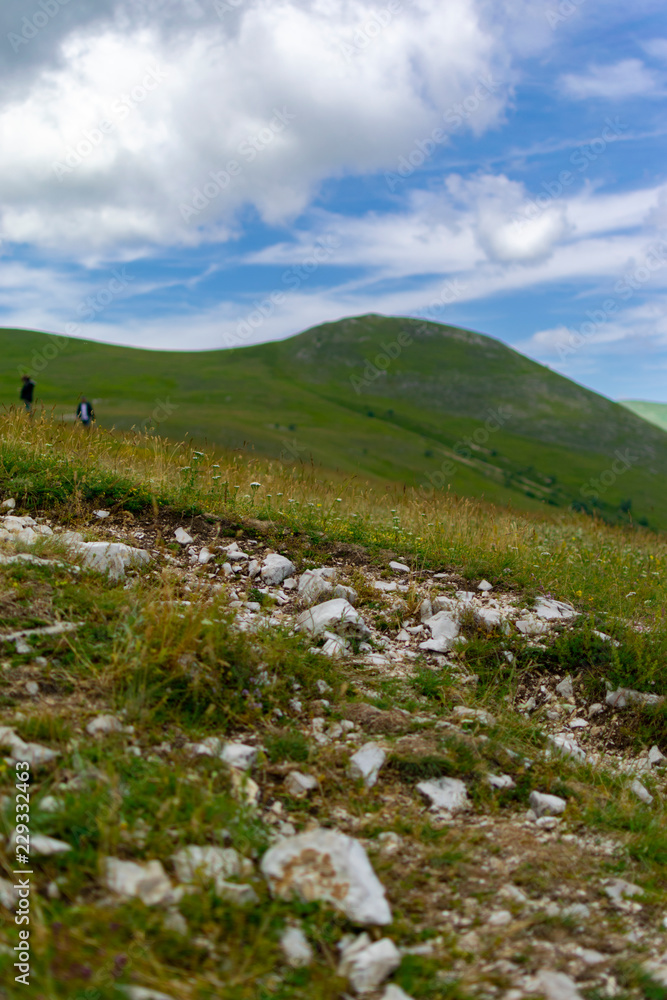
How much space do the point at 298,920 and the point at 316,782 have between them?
1.18 m

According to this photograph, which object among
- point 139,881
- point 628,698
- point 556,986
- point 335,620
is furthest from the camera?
point 335,620

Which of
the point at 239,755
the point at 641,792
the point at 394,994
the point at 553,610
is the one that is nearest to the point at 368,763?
the point at 239,755

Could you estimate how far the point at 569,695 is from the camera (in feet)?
20.3

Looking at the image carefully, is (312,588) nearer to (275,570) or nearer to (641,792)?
(275,570)

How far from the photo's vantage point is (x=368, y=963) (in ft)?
9.78

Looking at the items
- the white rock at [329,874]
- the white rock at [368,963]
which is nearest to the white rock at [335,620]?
the white rock at [329,874]

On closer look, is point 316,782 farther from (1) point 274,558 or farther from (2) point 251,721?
(1) point 274,558

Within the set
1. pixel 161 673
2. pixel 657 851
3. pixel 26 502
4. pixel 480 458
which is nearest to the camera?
pixel 657 851

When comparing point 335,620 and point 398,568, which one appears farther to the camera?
point 398,568

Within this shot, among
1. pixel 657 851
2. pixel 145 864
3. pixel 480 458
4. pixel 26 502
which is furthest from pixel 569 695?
pixel 480 458

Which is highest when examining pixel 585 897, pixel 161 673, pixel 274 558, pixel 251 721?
pixel 274 558

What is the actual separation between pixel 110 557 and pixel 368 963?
4374mm

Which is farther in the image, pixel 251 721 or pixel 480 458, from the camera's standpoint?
pixel 480 458

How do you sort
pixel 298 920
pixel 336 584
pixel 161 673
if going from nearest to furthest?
pixel 298 920 → pixel 161 673 → pixel 336 584
